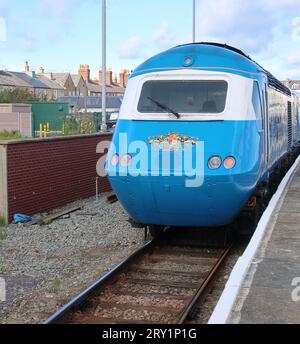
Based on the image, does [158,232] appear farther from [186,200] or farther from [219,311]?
[219,311]

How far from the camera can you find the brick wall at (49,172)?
420 inches

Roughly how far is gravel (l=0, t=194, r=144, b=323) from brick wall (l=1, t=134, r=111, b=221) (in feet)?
2.52

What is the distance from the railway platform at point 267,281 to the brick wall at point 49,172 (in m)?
5.08

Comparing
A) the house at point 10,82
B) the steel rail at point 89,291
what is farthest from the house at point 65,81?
the steel rail at point 89,291

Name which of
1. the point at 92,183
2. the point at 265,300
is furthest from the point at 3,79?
the point at 265,300

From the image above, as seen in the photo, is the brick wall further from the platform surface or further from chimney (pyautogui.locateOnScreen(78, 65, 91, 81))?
chimney (pyautogui.locateOnScreen(78, 65, 91, 81))

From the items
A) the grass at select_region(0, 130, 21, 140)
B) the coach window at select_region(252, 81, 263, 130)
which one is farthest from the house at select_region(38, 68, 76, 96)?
the coach window at select_region(252, 81, 263, 130)

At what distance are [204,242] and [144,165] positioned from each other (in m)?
2.24

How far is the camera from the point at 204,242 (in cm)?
895

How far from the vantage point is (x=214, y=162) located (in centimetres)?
716

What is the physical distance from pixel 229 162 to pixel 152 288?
1898 millimetres

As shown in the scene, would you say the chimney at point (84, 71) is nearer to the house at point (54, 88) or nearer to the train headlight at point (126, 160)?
the house at point (54, 88)

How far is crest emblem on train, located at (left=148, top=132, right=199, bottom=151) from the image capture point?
24.0 feet

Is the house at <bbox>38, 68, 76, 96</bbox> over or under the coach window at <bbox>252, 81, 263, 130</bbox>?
over
